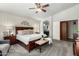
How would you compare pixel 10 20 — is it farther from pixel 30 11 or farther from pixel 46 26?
pixel 46 26

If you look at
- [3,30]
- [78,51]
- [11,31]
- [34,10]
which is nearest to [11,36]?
[11,31]

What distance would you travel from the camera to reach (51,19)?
2541 millimetres

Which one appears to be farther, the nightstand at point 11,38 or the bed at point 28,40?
the bed at point 28,40

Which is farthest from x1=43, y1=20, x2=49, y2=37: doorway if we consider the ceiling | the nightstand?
the nightstand

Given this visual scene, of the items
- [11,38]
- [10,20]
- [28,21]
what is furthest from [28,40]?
[10,20]

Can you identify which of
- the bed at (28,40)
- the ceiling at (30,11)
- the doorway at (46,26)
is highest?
the ceiling at (30,11)

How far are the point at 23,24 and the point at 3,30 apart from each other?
53 centimetres

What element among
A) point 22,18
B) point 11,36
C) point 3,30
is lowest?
point 11,36

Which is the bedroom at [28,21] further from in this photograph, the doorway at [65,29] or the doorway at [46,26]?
the doorway at [65,29]

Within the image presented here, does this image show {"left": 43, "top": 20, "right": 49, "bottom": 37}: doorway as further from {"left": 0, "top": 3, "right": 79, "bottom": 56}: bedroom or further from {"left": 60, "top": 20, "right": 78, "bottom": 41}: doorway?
{"left": 60, "top": 20, "right": 78, "bottom": 41}: doorway

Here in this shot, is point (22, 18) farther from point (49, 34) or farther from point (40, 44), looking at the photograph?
point (40, 44)

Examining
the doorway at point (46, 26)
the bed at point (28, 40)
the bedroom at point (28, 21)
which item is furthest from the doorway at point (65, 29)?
the bed at point (28, 40)

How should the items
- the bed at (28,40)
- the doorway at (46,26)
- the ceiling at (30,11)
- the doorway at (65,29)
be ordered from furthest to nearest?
the doorway at (65,29) < the bed at (28,40) < the doorway at (46,26) < the ceiling at (30,11)

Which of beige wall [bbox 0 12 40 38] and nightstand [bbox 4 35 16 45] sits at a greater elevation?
beige wall [bbox 0 12 40 38]
